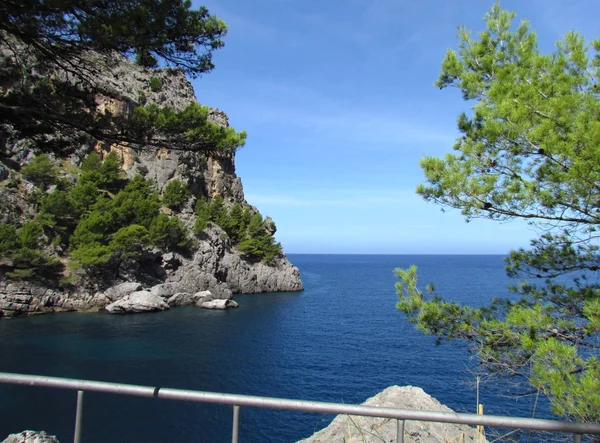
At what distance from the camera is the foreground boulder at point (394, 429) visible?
Result: 6344 millimetres

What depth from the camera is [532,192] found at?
5.77 metres

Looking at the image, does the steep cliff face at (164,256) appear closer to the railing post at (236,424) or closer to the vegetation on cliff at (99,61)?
the vegetation on cliff at (99,61)

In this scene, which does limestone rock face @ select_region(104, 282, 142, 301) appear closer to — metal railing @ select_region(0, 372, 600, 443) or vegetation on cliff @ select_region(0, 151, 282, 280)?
vegetation on cliff @ select_region(0, 151, 282, 280)

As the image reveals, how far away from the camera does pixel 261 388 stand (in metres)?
20.7

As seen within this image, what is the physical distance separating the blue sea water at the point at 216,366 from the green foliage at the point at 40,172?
54.6 ft

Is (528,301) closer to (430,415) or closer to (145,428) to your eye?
(430,415)

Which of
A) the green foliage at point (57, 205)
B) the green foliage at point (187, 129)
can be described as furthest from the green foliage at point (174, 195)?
the green foliage at point (187, 129)

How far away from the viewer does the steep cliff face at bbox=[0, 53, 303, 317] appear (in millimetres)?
35688

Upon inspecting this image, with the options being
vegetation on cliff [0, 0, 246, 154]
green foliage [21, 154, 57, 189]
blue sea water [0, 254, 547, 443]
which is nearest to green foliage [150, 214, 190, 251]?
blue sea water [0, 254, 547, 443]

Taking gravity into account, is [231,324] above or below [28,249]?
below

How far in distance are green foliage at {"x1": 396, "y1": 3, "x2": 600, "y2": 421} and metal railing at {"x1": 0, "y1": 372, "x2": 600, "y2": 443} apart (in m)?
3.18

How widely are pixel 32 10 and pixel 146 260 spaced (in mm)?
41412

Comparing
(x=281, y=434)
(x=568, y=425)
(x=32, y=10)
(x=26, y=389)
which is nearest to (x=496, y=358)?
(x=568, y=425)

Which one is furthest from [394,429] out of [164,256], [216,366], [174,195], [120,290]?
[174,195]
